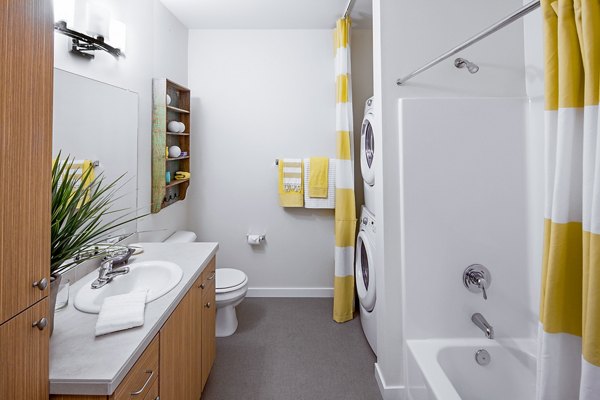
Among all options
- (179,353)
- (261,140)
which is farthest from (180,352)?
(261,140)

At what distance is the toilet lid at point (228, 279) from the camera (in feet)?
7.66

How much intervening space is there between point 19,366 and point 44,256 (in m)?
0.24

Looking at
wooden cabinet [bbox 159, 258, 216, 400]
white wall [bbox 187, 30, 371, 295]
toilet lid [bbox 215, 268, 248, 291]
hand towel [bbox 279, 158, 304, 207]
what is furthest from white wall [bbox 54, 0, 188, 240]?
hand towel [bbox 279, 158, 304, 207]

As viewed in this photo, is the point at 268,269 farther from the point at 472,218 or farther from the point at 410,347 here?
the point at 472,218

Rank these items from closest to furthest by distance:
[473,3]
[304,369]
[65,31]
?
[65,31] → [473,3] → [304,369]

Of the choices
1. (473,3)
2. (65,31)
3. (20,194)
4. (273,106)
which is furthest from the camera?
(273,106)

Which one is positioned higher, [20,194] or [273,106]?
[273,106]

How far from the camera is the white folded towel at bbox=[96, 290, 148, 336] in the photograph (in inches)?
40.1

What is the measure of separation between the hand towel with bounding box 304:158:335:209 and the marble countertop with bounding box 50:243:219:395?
67.6 inches

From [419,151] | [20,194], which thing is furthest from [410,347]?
[20,194]

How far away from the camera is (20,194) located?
0.69m

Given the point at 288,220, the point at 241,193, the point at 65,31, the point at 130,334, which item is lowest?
the point at 130,334

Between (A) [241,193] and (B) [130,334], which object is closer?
(B) [130,334]

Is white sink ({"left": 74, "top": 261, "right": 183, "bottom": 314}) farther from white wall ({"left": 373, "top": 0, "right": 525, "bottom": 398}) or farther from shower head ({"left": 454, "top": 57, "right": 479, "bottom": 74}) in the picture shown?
shower head ({"left": 454, "top": 57, "right": 479, "bottom": 74})
